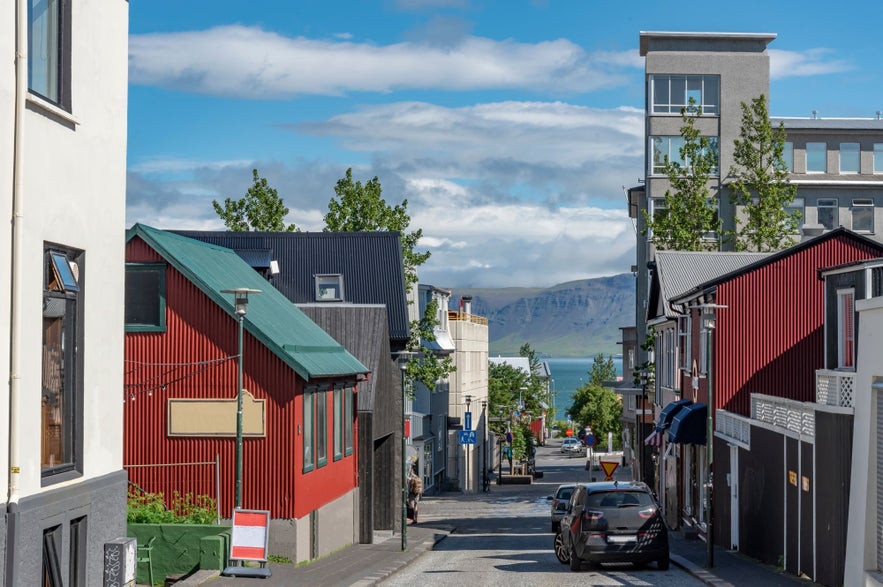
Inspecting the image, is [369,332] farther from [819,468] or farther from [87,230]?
[87,230]

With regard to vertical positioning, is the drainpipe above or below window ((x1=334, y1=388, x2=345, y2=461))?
above

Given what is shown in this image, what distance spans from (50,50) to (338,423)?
62.4 ft

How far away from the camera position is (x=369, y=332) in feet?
116

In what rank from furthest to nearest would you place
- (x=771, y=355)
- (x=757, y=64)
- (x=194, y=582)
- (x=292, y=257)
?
(x=757, y=64)
(x=292, y=257)
(x=771, y=355)
(x=194, y=582)

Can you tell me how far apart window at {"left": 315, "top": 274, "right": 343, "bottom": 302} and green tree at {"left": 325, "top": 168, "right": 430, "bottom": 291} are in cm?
1100

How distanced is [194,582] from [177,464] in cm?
693

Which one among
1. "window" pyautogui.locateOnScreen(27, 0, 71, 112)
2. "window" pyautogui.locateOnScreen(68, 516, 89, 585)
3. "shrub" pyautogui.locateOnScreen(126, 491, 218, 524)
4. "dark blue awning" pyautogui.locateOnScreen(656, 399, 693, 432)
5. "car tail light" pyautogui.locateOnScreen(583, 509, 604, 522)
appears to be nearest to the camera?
"window" pyautogui.locateOnScreen(27, 0, 71, 112)

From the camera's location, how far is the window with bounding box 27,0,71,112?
12.9 metres

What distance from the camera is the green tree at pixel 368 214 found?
52719mm

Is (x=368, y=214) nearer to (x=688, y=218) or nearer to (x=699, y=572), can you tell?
(x=688, y=218)

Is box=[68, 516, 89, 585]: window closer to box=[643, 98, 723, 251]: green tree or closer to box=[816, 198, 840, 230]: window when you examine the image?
box=[643, 98, 723, 251]: green tree

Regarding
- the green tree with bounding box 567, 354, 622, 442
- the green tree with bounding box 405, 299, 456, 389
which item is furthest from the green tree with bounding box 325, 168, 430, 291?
the green tree with bounding box 567, 354, 622, 442

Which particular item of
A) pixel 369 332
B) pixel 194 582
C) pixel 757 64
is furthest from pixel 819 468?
pixel 757 64

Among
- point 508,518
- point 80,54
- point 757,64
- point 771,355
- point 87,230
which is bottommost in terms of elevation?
point 508,518
